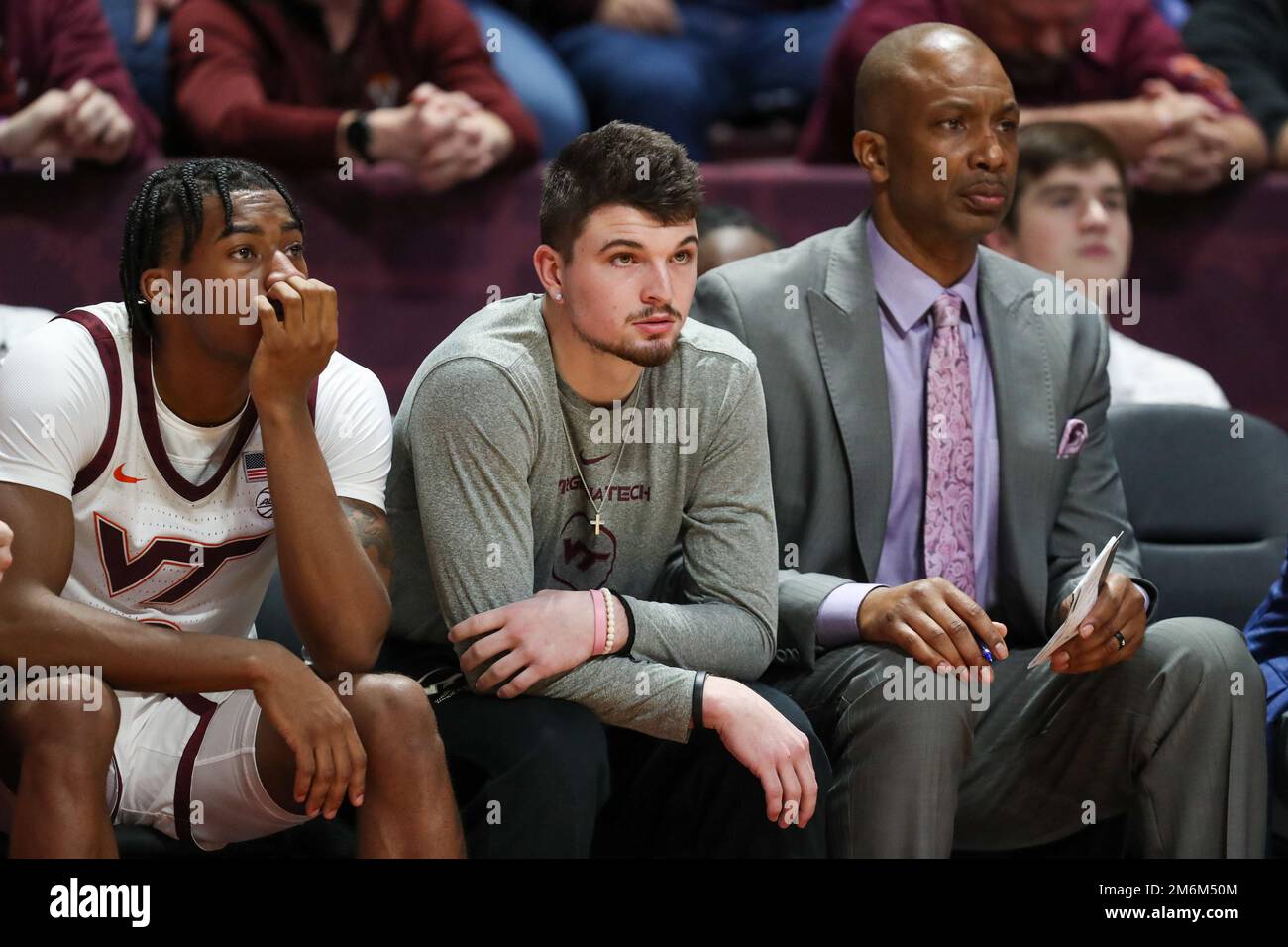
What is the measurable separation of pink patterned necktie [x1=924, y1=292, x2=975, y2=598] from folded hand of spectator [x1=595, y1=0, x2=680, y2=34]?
202 centimetres

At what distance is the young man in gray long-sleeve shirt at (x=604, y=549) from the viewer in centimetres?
226

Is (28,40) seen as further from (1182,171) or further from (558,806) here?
(1182,171)

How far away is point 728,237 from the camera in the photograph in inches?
139

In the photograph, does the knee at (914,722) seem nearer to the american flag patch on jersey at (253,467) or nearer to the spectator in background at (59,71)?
the american flag patch on jersey at (253,467)

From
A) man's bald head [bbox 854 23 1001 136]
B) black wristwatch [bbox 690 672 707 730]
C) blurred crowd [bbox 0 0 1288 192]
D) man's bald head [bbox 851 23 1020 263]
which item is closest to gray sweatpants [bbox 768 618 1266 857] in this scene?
black wristwatch [bbox 690 672 707 730]

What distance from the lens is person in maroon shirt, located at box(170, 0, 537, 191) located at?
11.8ft

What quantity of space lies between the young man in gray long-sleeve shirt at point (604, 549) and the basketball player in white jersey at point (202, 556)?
0.12m

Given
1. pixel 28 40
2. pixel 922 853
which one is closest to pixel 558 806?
pixel 922 853

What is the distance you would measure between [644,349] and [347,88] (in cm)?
169

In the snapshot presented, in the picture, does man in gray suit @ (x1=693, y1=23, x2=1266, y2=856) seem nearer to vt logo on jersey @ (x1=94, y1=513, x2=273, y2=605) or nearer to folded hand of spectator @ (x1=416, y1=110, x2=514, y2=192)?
vt logo on jersey @ (x1=94, y1=513, x2=273, y2=605)

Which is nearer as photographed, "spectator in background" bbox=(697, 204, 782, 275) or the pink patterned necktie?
the pink patterned necktie

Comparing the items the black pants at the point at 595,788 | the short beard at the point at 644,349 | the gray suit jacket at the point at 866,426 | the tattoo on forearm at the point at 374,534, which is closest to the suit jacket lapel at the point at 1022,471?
the gray suit jacket at the point at 866,426

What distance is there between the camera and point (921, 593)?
2.43 metres

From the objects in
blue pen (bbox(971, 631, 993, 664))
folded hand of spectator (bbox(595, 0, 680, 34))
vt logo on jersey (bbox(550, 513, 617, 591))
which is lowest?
blue pen (bbox(971, 631, 993, 664))
